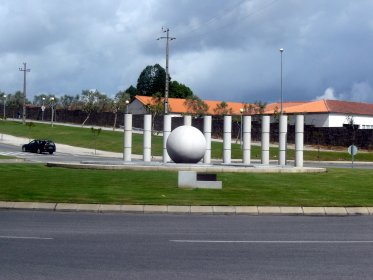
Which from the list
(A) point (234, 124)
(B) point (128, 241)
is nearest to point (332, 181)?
(B) point (128, 241)

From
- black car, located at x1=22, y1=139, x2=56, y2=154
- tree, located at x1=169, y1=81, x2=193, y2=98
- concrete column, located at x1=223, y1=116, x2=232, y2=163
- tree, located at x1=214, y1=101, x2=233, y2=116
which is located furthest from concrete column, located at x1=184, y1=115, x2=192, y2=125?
tree, located at x1=169, y1=81, x2=193, y2=98

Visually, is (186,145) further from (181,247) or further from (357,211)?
(181,247)

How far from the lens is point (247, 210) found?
611 inches

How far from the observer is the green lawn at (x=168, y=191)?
54.8 feet

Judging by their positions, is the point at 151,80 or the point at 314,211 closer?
the point at 314,211

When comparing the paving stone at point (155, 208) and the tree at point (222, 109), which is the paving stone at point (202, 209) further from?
the tree at point (222, 109)

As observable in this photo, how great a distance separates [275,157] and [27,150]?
2341 cm

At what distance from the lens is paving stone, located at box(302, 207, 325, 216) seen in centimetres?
1553

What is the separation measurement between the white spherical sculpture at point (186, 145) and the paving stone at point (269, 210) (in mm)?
16893

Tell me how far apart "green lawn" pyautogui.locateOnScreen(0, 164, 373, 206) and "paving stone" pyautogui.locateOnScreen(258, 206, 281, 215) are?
2.45 ft

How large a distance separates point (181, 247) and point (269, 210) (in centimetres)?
611

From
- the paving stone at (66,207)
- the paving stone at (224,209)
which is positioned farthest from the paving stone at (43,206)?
the paving stone at (224,209)

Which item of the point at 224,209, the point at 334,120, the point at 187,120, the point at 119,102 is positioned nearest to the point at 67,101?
the point at 119,102

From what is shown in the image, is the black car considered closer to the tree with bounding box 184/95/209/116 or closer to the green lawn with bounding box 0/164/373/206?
the green lawn with bounding box 0/164/373/206
